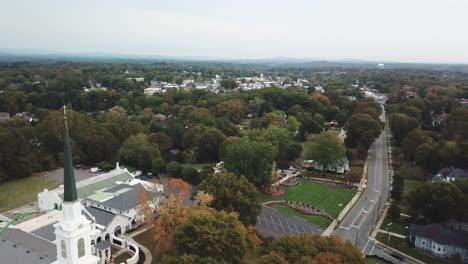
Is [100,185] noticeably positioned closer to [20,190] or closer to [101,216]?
[101,216]

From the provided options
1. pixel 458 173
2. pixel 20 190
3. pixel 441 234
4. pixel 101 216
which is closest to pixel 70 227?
pixel 101 216

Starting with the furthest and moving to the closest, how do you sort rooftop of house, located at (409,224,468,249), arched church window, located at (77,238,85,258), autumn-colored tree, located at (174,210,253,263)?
rooftop of house, located at (409,224,468,249) → autumn-colored tree, located at (174,210,253,263) → arched church window, located at (77,238,85,258)

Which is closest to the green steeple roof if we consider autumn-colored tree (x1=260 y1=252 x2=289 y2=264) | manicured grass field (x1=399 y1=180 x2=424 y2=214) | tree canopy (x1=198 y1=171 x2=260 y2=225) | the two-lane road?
autumn-colored tree (x1=260 y1=252 x2=289 y2=264)

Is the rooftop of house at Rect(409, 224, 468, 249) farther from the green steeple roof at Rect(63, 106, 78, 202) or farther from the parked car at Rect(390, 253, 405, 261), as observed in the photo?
the green steeple roof at Rect(63, 106, 78, 202)

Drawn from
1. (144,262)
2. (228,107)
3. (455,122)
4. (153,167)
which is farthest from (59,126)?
(455,122)

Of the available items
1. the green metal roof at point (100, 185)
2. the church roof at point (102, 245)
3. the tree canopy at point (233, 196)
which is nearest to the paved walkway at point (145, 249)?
the church roof at point (102, 245)

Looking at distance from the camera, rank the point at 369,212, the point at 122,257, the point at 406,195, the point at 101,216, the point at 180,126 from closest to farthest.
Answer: the point at 122,257 → the point at 101,216 → the point at 369,212 → the point at 406,195 → the point at 180,126

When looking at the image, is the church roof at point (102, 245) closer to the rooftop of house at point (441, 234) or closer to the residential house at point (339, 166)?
the rooftop of house at point (441, 234)
